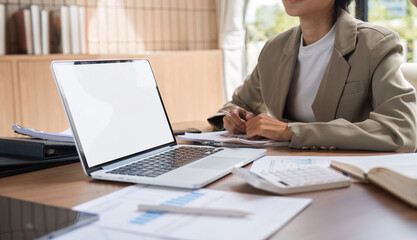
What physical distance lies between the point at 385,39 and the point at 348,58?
5.5 inches

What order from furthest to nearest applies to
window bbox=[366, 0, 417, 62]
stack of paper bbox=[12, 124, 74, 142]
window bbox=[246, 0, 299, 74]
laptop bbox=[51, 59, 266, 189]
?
window bbox=[246, 0, 299, 74]
window bbox=[366, 0, 417, 62]
stack of paper bbox=[12, 124, 74, 142]
laptop bbox=[51, 59, 266, 189]

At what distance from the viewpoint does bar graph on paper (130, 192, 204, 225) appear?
2.72ft

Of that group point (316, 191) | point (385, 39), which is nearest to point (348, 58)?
point (385, 39)

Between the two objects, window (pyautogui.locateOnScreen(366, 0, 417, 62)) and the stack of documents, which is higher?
window (pyautogui.locateOnScreen(366, 0, 417, 62))

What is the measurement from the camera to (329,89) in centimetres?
183

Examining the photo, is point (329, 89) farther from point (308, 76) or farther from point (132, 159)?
point (132, 159)

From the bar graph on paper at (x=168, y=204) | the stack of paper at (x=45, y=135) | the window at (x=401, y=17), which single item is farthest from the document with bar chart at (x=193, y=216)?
the window at (x=401, y=17)

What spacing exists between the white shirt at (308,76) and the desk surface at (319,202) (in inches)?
38.8

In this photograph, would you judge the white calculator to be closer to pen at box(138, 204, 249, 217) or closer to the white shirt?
pen at box(138, 204, 249, 217)

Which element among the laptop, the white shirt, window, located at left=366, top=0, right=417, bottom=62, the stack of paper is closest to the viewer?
the laptop

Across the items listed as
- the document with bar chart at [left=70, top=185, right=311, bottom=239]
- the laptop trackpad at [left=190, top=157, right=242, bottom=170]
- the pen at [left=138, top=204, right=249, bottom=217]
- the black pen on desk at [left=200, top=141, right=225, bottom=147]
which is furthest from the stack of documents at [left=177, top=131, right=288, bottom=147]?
the pen at [left=138, top=204, right=249, bottom=217]

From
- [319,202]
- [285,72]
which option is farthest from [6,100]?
[319,202]

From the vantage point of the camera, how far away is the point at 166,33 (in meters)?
4.65

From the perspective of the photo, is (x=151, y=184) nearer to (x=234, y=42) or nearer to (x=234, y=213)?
(x=234, y=213)
